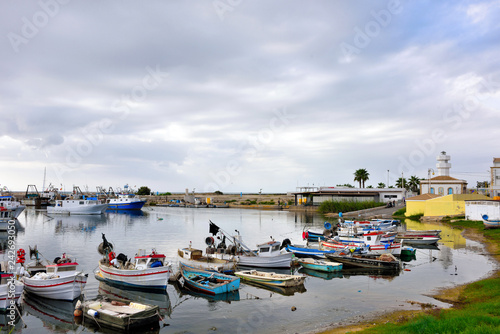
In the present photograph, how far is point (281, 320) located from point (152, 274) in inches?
380

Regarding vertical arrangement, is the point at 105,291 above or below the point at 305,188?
below

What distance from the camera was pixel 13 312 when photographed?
20281 millimetres

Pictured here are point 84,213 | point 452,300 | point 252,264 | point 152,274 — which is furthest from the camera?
point 84,213

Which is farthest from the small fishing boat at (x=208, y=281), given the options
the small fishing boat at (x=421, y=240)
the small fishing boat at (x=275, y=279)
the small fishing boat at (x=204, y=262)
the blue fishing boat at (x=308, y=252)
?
the small fishing boat at (x=421, y=240)

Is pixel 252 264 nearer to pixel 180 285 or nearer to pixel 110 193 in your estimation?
pixel 180 285

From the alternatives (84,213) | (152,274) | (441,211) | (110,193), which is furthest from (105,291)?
(110,193)

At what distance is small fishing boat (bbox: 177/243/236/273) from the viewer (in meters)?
29.9

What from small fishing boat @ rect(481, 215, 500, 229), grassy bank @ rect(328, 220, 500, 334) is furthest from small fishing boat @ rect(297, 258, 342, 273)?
small fishing boat @ rect(481, 215, 500, 229)

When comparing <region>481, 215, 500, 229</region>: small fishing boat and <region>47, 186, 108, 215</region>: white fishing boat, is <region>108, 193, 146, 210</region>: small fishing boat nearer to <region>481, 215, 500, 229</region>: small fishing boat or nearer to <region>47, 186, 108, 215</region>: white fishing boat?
<region>47, 186, 108, 215</region>: white fishing boat

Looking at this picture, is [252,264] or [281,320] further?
[252,264]

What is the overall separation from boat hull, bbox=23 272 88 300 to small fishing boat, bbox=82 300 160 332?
3102 mm

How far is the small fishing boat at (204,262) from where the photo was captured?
98.1 ft

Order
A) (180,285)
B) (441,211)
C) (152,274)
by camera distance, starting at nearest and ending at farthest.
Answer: (152,274)
(180,285)
(441,211)

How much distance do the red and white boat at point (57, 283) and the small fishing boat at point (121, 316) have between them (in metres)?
3.15
